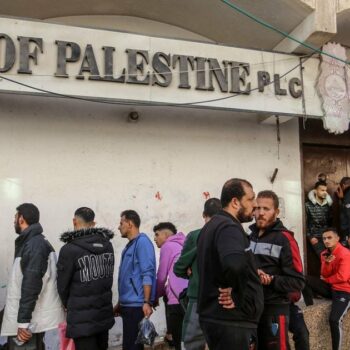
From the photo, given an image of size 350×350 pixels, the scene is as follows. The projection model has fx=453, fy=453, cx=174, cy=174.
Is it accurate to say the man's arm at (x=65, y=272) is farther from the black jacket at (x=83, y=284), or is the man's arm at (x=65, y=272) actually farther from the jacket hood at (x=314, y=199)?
the jacket hood at (x=314, y=199)

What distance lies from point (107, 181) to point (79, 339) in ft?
7.28

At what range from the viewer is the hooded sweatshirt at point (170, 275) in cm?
446

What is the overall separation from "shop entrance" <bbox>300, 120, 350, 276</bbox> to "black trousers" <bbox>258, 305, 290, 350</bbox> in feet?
10.8

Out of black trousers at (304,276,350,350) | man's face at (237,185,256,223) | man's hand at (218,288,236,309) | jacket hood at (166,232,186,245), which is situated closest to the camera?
man's hand at (218,288,236,309)

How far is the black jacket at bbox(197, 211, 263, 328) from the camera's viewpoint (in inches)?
109

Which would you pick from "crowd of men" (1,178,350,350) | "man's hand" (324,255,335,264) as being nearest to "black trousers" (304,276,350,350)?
"man's hand" (324,255,335,264)

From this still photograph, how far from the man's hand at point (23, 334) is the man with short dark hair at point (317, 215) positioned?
14.4 ft

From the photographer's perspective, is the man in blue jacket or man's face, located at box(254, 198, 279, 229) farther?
the man in blue jacket

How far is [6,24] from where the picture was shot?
189 inches

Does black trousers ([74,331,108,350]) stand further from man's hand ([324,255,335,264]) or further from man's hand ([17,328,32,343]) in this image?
man's hand ([324,255,335,264])

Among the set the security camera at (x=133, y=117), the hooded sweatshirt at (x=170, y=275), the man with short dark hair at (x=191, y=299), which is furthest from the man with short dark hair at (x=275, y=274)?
the security camera at (x=133, y=117)

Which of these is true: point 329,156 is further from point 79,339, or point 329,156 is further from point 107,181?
point 79,339

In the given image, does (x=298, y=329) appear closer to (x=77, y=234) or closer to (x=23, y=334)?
(x=77, y=234)

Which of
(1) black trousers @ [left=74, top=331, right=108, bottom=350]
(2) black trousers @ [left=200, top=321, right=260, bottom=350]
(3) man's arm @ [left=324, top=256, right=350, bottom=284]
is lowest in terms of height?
(1) black trousers @ [left=74, top=331, right=108, bottom=350]
